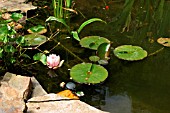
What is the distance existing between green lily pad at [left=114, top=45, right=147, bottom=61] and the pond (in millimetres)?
31

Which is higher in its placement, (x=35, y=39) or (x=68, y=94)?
(x=35, y=39)

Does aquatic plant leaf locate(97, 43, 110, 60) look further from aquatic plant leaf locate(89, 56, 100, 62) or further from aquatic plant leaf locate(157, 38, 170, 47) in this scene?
aquatic plant leaf locate(157, 38, 170, 47)

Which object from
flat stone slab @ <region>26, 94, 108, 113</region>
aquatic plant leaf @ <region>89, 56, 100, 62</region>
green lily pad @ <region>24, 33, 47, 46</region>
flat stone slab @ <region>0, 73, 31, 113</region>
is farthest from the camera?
green lily pad @ <region>24, 33, 47, 46</region>

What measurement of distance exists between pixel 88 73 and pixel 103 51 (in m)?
0.27

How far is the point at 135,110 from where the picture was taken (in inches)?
72.6

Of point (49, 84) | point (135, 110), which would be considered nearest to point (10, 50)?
point (49, 84)

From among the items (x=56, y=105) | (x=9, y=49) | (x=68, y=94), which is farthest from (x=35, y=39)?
(x=56, y=105)

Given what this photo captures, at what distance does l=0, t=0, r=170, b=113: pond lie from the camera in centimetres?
192

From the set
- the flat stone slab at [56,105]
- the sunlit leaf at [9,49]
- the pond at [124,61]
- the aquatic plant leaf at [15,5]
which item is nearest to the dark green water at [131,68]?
the pond at [124,61]

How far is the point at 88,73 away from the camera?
2072mm

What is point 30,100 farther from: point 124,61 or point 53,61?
point 124,61

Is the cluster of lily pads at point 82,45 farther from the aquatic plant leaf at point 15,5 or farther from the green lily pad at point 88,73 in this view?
the aquatic plant leaf at point 15,5

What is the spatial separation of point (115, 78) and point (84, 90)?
249 millimetres

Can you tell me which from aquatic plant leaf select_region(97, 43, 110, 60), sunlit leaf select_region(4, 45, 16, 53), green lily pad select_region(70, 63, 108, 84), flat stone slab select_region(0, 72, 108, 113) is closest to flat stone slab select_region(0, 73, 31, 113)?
flat stone slab select_region(0, 72, 108, 113)
